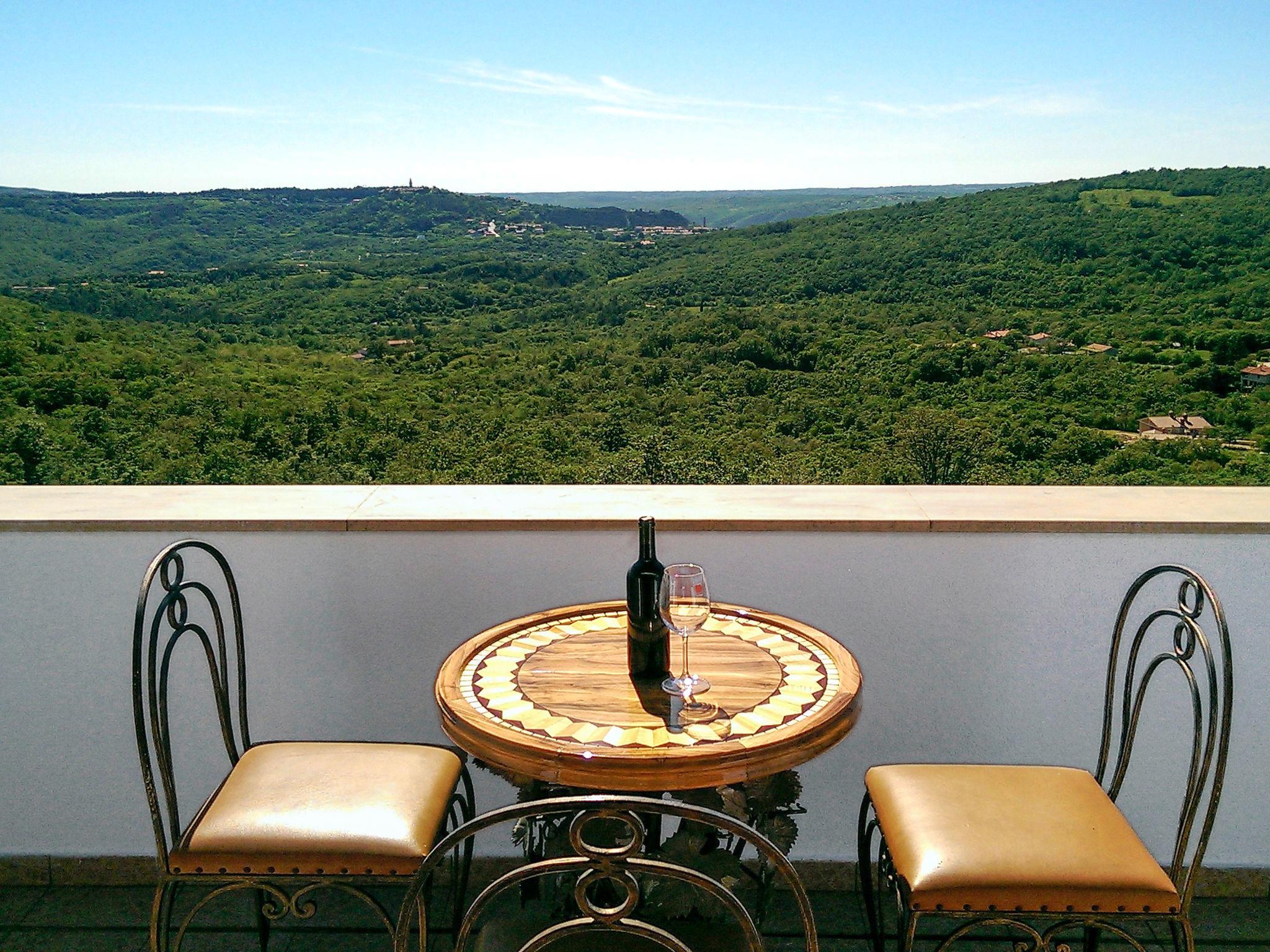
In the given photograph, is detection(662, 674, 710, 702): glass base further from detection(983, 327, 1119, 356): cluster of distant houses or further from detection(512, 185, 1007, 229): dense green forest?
detection(512, 185, 1007, 229): dense green forest

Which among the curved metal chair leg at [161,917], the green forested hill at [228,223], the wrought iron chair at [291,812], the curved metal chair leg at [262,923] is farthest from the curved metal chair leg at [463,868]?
the green forested hill at [228,223]

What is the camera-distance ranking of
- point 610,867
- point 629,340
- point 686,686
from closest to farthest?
point 610,867 < point 686,686 < point 629,340

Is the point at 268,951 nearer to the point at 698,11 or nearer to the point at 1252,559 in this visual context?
the point at 1252,559

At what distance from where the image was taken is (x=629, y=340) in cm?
879

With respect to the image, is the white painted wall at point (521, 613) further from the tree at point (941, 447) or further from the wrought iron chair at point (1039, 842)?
the tree at point (941, 447)

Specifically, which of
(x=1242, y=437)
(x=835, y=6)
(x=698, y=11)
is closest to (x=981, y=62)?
(x=835, y=6)

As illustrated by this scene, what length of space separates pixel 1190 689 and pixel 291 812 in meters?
1.63

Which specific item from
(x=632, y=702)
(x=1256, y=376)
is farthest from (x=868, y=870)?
(x=1256, y=376)

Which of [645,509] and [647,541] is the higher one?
[647,541]

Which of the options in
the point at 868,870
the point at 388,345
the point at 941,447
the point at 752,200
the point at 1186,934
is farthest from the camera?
the point at 752,200

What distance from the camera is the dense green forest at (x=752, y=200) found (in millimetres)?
10320

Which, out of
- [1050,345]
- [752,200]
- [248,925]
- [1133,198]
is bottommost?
[248,925]

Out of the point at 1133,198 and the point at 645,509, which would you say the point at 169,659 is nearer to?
the point at 645,509

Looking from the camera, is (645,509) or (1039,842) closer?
(1039,842)
